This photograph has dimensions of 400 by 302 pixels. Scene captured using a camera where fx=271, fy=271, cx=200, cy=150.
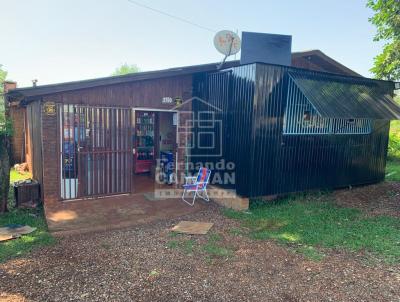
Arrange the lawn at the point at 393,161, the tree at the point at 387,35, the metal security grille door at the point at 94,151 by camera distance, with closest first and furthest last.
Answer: the metal security grille door at the point at 94,151 → the tree at the point at 387,35 → the lawn at the point at 393,161

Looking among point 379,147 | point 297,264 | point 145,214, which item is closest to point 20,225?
point 145,214

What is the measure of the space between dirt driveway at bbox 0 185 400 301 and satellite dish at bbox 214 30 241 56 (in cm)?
521

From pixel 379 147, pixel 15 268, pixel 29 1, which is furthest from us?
pixel 379 147

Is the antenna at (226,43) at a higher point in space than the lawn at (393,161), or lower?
higher

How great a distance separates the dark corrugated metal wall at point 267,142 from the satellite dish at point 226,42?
841 mm

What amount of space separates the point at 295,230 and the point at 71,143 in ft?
17.6

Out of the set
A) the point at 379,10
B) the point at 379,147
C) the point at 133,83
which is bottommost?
the point at 379,147

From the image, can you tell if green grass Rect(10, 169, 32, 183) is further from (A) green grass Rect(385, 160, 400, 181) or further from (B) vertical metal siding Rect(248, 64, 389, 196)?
(A) green grass Rect(385, 160, 400, 181)

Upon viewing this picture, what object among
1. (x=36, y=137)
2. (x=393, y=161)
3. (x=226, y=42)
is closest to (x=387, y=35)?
(x=393, y=161)

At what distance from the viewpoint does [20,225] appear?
536 cm

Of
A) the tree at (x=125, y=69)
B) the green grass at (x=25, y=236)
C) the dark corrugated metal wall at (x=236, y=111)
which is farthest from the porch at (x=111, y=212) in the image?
the tree at (x=125, y=69)

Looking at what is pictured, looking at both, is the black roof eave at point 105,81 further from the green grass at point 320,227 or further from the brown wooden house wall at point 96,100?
the green grass at point 320,227

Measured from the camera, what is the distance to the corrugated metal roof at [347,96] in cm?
640

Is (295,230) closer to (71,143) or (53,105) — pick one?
(71,143)
